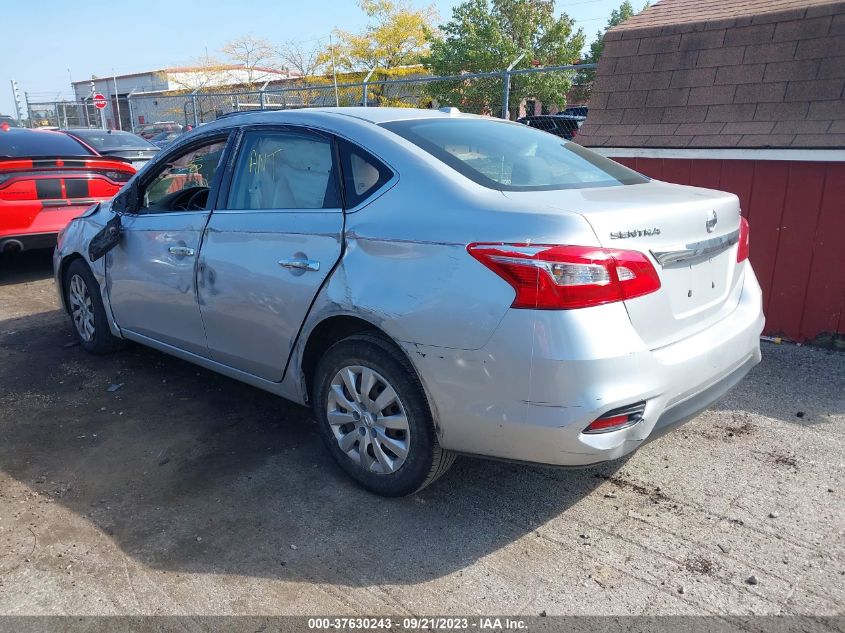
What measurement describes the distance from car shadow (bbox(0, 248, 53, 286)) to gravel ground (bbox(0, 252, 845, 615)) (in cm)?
420

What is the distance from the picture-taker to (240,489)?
3393mm

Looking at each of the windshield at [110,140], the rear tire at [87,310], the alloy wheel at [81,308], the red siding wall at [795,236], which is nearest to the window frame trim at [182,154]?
the rear tire at [87,310]

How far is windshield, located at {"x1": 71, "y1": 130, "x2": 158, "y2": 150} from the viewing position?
40.3 feet

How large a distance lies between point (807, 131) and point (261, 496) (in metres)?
4.64

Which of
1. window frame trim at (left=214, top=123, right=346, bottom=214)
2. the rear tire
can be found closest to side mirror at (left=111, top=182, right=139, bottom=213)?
the rear tire

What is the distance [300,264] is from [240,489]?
3.73 feet

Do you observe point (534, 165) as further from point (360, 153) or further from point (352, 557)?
point (352, 557)

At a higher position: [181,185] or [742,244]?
[181,185]

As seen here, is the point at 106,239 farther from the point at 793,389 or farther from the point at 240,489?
the point at 793,389

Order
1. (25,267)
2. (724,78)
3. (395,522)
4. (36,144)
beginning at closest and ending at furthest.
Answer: (395,522)
(724,78)
(36,144)
(25,267)

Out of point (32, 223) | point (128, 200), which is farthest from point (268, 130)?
point (32, 223)

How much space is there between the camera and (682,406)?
2.82m

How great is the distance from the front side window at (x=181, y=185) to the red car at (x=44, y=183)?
339 centimetres

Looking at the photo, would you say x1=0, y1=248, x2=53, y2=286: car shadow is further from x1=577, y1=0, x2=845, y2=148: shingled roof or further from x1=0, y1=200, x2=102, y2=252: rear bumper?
x1=577, y1=0, x2=845, y2=148: shingled roof
